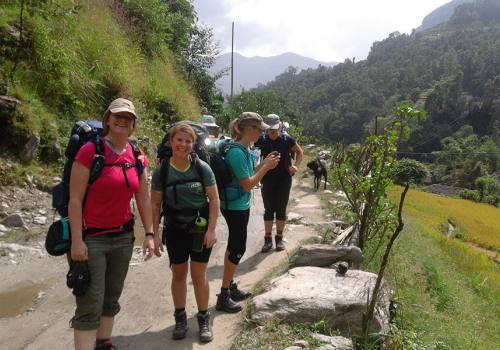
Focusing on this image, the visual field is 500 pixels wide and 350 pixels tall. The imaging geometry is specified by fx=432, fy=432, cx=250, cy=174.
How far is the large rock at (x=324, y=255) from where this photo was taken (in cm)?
487

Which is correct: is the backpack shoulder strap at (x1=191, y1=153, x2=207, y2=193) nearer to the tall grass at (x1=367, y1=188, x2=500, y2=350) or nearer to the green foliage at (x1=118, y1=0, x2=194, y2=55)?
the tall grass at (x1=367, y1=188, x2=500, y2=350)

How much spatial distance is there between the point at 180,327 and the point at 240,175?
53.1 inches

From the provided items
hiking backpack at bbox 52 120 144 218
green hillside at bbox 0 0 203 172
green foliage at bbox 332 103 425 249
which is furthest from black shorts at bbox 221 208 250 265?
green hillside at bbox 0 0 203 172

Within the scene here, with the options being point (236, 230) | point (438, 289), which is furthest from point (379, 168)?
point (438, 289)

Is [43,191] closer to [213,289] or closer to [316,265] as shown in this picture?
[213,289]

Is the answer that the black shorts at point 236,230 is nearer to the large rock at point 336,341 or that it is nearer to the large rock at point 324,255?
the large rock at point 336,341

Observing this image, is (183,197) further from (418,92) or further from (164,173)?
(418,92)

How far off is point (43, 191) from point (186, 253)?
3.84 m

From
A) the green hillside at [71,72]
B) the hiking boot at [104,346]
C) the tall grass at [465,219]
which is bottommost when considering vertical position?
the tall grass at [465,219]

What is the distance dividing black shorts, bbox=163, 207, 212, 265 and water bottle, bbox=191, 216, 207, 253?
0.05m

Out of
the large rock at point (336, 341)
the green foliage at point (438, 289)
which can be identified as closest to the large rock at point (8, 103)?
the large rock at point (336, 341)

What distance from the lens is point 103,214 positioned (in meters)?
2.68

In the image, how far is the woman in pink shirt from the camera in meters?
2.55

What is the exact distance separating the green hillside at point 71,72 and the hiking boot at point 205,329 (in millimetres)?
4290
